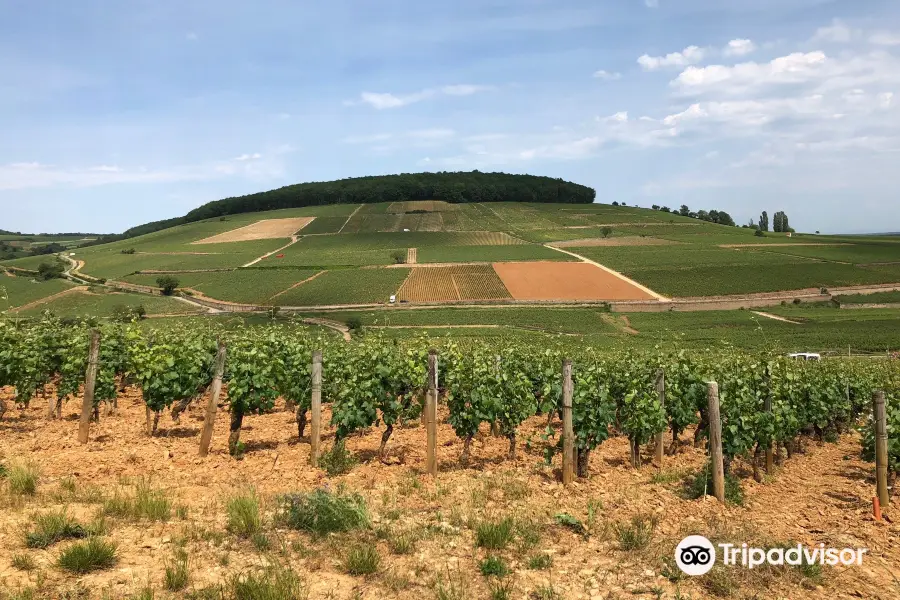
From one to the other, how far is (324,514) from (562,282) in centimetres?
7503

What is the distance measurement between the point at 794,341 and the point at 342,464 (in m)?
52.4

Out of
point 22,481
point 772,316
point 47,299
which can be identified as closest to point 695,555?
point 22,481

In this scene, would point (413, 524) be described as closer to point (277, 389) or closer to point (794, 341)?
point (277, 389)

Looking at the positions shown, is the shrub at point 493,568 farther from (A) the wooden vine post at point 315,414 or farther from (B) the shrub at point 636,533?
(A) the wooden vine post at point 315,414

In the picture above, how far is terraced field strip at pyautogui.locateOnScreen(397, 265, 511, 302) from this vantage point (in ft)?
246

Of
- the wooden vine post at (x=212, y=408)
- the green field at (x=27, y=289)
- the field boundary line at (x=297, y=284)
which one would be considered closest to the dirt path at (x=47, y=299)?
the green field at (x=27, y=289)

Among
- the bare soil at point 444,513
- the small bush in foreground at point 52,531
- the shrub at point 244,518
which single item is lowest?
the bare soil at point 444,513

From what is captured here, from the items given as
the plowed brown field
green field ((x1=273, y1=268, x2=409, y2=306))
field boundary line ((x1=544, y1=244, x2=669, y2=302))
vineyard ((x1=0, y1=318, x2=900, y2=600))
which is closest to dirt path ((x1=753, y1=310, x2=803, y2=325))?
field boundary line ((x1=544, y1=244, x2=669, y2=302))

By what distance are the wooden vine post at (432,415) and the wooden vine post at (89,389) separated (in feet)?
26.3

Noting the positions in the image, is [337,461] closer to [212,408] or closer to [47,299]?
[212,408]

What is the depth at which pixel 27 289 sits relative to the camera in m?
82.2

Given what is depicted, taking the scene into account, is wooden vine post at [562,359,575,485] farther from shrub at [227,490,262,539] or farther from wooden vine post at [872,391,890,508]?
shrub at [227,490,262,539]

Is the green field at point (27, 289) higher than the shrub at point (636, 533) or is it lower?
higher

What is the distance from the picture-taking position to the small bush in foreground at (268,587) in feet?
19.4
